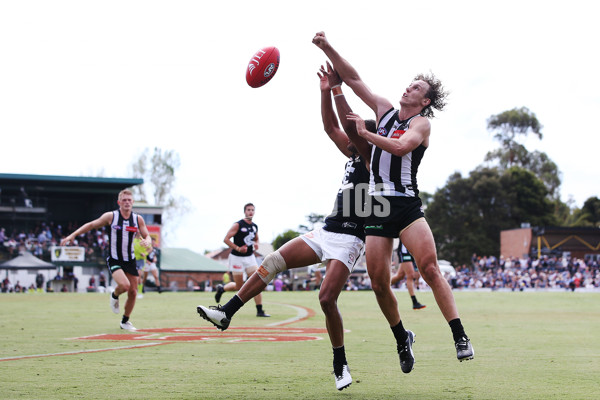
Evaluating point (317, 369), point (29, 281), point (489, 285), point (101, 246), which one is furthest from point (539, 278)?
point (317, 369)

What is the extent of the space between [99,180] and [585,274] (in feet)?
134

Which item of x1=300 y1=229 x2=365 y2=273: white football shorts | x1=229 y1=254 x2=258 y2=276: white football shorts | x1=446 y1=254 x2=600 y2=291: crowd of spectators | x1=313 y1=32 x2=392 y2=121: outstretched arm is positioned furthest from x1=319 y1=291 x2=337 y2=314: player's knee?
x1=446 y1=254 x2=600 y2=291: crowd of spectators

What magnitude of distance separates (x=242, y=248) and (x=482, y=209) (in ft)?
228

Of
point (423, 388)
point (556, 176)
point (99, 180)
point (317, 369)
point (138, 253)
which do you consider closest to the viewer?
point (423, 388)

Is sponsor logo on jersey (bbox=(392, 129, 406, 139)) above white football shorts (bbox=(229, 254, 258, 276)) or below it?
above

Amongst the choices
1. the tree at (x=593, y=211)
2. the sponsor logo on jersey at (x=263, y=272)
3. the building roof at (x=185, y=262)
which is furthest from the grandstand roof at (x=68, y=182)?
the tree at (x=593, y=211)

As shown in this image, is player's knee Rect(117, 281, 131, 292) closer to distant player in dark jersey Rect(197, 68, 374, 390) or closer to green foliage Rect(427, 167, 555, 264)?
distant player in dark jersey Rect(197, 68, 374, 390)

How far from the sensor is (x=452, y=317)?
665 centimetres

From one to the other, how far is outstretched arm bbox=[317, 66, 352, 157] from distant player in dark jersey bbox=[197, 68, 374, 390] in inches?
4.3

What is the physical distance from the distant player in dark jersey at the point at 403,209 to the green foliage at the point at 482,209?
73.3 meters

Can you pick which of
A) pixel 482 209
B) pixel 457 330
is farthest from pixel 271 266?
pixel 482 209

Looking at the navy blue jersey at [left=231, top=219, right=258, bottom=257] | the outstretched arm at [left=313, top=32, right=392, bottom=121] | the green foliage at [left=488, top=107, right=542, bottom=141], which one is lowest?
the navy blue jersey at [left=231, top=219, right=258, bottom=257]

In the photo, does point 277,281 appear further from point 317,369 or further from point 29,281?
point 317,369

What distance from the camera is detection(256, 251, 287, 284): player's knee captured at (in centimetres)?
721
